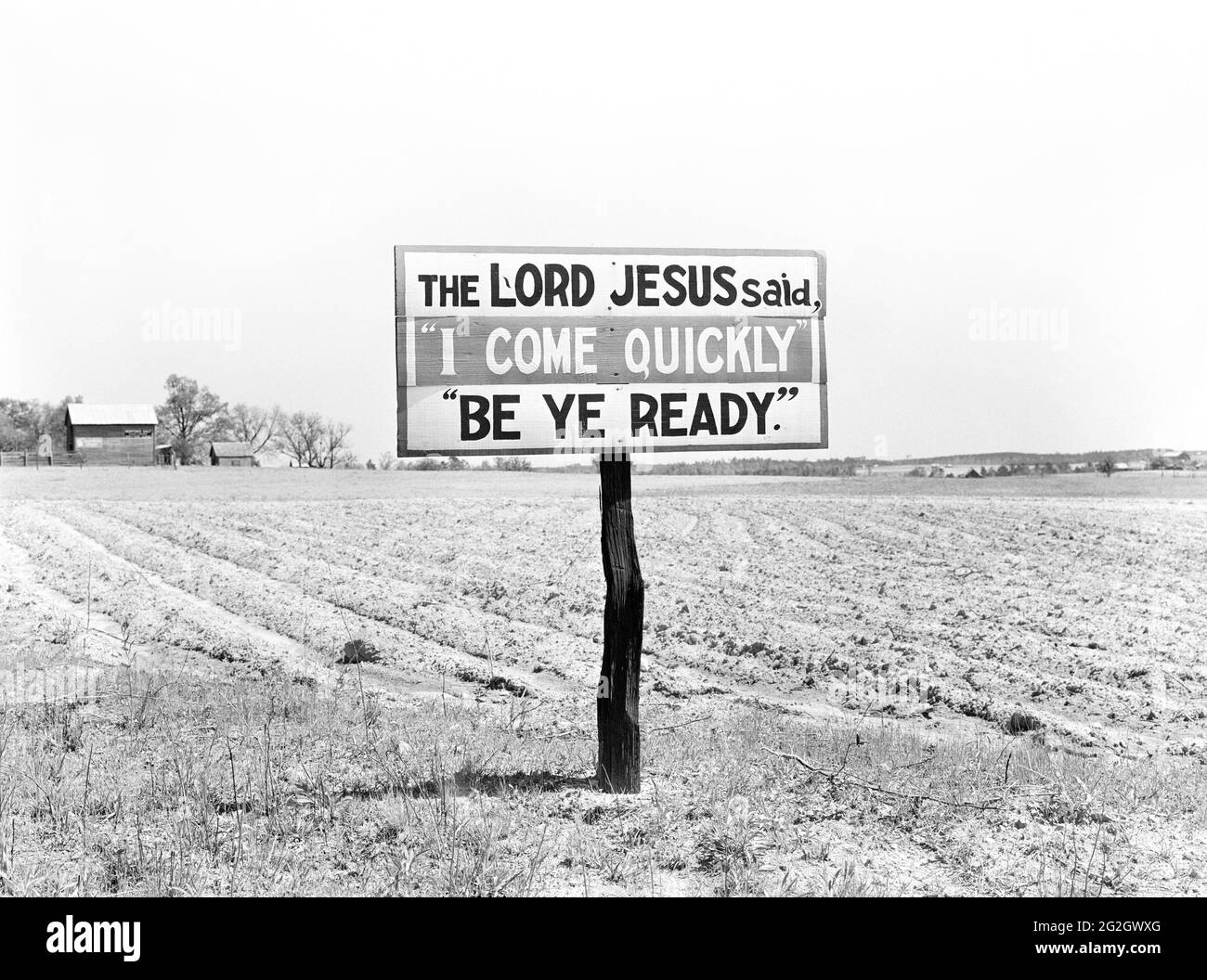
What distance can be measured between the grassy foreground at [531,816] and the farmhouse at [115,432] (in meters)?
43.5

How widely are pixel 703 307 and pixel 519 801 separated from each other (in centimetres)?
296

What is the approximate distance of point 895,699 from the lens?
9539mm

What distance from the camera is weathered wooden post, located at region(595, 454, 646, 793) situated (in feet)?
16.1

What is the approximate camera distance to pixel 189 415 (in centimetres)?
5100

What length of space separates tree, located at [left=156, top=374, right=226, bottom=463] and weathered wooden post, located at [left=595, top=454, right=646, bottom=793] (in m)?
50.3

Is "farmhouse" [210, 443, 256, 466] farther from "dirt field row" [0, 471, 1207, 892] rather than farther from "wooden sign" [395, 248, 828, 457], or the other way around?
"wooden sign" [395, 248, 828, 457]

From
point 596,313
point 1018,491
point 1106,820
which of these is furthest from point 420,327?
point 1018,491

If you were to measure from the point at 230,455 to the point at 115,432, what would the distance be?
5634 mm

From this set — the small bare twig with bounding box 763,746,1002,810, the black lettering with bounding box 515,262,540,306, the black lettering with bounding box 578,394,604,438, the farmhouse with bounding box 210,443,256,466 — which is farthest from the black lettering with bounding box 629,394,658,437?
the farmhouse with bounding box 210,443,256,466

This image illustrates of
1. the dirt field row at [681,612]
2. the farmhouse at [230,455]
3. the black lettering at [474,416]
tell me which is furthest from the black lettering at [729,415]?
the farmhouse at [230,455]

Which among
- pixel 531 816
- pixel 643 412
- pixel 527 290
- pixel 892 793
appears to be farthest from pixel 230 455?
pixel 892 793

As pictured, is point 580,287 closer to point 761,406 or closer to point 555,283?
point 555,283

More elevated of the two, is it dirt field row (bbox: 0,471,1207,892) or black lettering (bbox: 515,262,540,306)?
black lettering (bbox: 515,262,540,306)
